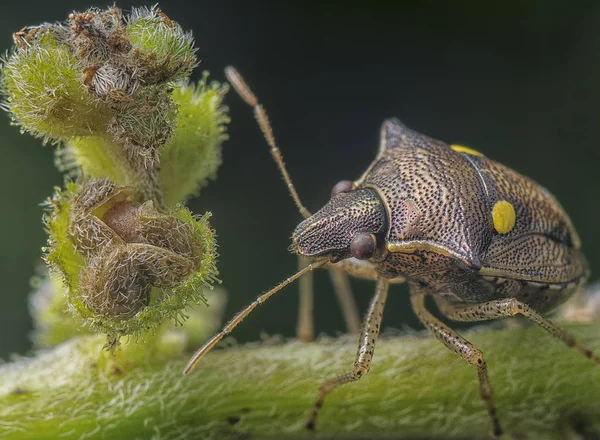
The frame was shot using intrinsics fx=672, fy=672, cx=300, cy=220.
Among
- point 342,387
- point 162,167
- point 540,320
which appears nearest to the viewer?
point 162,167

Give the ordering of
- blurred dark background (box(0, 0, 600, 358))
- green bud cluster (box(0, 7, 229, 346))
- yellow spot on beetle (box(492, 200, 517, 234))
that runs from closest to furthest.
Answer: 1. green bud cluster (box(0, 7, 229, 346))
2. yellow spot on beetle (box(492, 200, 517, 234))
3. blurred dark background (box(0, 0, 600, 358))

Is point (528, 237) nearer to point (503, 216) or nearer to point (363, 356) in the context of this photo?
point (503, 216)

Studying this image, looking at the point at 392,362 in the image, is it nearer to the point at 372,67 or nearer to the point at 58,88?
the point at 58,88

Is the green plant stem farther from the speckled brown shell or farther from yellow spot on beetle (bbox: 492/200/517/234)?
yellow spot on beetle (bbox: 492/200/517/234)

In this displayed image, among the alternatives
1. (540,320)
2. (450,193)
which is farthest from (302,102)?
(540,320)

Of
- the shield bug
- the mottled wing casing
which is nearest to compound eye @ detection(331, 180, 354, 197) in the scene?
the shield bug

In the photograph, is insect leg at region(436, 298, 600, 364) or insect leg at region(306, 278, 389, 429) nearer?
insect leg at region(306, 278, 389, 429)

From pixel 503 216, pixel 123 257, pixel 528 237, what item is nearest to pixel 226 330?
pixel 123 257

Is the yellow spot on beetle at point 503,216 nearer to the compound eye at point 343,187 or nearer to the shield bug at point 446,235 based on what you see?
the shield bug at point 446,235
